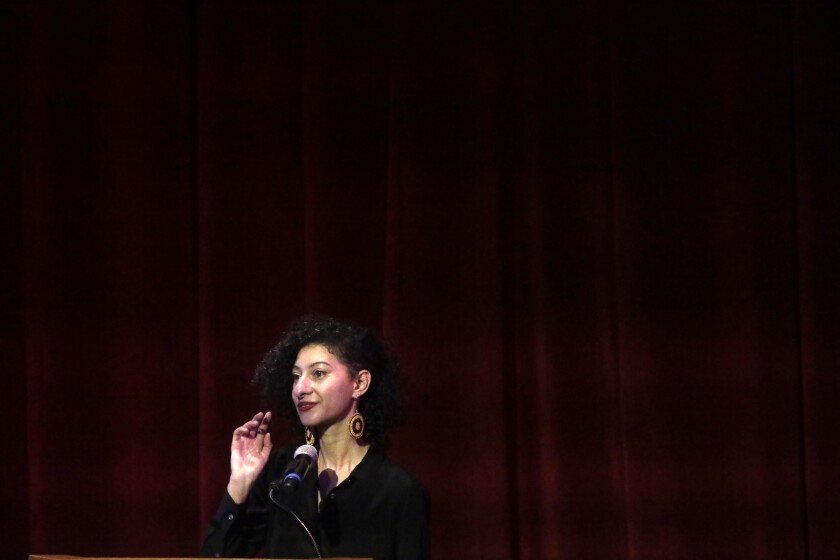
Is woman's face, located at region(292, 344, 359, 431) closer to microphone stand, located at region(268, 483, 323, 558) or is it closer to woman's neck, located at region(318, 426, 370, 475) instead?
woman's neck, located at region(318, 426, 370, 475)

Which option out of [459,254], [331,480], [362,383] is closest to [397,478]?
[331,480]

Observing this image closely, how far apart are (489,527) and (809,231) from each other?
4.72 feet

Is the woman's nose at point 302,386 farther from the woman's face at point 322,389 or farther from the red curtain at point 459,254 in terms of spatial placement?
the red curtain at point 459,254

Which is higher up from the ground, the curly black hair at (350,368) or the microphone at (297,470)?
the curly black hair at (350,368)

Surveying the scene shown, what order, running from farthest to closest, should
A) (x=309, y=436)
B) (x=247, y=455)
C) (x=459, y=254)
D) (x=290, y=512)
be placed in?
(x=459, y=254)
(x=309, y=436)
(x=247, y=455)
(x=290, y=512)

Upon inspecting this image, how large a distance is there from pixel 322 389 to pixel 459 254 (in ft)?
4.08

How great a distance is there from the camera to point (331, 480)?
2508 mm

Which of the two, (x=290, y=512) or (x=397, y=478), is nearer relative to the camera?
(x=290, y=512)

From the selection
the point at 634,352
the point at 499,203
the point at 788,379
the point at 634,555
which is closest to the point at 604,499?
the point at 634,555

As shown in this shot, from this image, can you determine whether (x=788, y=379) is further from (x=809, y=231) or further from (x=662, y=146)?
(x=662, y=146)

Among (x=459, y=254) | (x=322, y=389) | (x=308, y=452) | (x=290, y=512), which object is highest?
(x=459, y=254)

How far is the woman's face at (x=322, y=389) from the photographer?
2.54 metres

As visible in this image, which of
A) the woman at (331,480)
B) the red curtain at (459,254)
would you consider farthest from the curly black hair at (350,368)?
the red curtain at (459,254)

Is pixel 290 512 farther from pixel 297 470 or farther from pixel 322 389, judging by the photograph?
pixel 322 389
